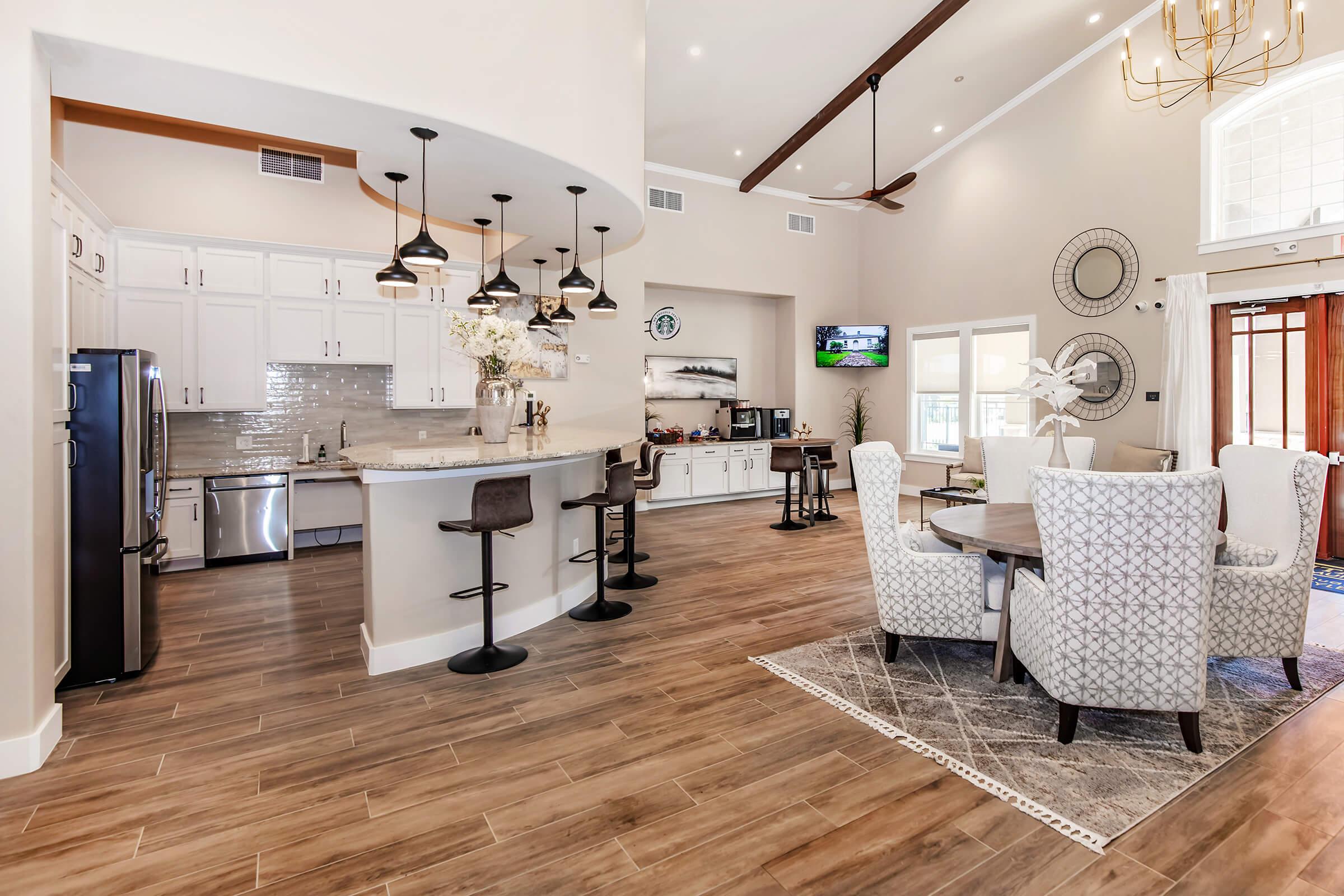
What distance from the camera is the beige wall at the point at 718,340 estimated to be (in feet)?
28.5

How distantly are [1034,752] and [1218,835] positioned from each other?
562mm

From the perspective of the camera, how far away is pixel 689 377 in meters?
8.80

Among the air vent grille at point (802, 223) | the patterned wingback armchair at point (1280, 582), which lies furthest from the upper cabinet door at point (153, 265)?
the patterned wingback armchair at point (1280, 582)

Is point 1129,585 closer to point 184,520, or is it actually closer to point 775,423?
point 184,520

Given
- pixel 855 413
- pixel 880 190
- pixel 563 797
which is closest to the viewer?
pixel 563 797

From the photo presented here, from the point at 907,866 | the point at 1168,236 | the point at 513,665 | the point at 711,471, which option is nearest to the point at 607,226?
the point at 513,665

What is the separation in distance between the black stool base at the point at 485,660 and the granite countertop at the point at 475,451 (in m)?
1.01

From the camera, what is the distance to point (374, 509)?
127 inches

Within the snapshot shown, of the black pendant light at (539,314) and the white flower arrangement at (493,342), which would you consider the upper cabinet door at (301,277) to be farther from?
the white flower arrangement at (493,342)

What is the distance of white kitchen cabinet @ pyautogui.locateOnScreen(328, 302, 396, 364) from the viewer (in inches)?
235

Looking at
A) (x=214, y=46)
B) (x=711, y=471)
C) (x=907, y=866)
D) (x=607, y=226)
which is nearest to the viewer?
(x=907, y=866)

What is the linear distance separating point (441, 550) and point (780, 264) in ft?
22.7

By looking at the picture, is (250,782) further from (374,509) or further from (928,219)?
(928,219)

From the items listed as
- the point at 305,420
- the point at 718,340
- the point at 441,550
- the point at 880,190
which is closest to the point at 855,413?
the point at 718,340
